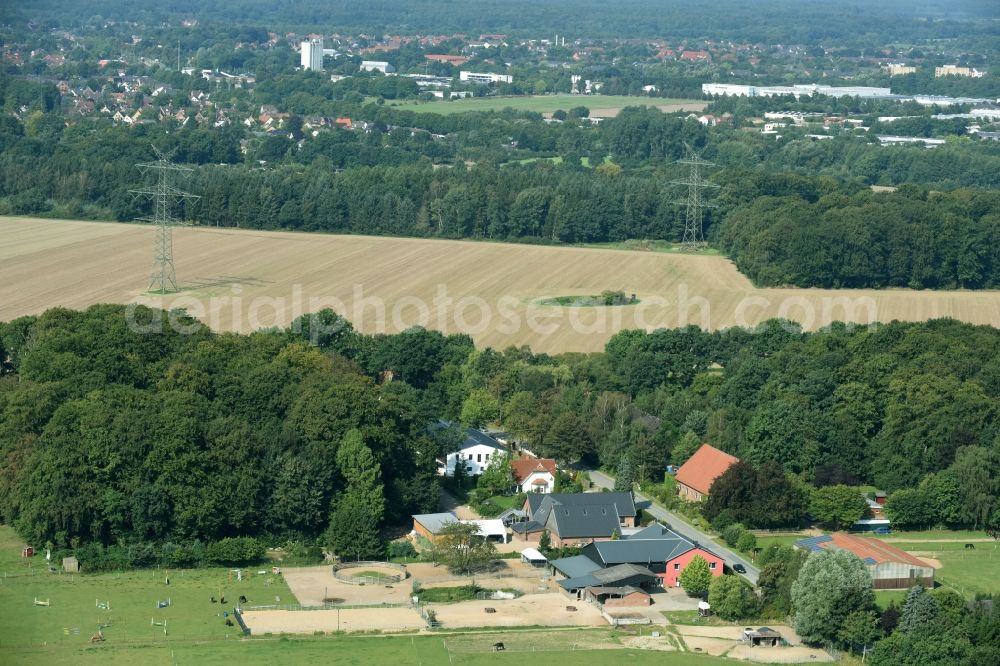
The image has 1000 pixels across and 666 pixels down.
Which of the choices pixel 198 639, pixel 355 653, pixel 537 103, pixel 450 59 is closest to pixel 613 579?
pixel 355 653

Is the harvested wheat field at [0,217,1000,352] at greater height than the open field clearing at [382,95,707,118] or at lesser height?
greater

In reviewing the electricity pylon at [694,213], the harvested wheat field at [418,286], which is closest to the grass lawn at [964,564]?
the harvested wheat field at [418,286]

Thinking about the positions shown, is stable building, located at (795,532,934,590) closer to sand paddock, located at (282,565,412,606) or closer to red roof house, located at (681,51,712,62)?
sand paddock, located at (282,565,412,606)

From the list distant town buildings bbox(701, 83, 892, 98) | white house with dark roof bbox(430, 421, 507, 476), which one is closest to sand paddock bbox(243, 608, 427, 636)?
white house with dark roof bbox(430, 421, 507, 476)

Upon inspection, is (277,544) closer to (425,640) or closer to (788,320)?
(425,640)

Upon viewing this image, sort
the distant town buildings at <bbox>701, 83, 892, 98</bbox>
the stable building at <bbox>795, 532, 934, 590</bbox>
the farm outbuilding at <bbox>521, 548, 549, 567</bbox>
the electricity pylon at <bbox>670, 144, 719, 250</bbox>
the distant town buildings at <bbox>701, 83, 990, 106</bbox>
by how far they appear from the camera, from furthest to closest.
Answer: the distant town buildings at <bbox>701, 83, 892, 98</bbox> → the distant town buildings at <bbox>701, 83, 990, 106</bbox> → the electricity pylon at <bbox>670, 144, 719, 250</bbox> → the farm outbuilding at <bbox>521, 548, 549, 567</bbox> → the stable building at <bbox>795, 532, 934, 590</bbox>

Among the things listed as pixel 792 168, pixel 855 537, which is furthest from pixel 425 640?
pixel 792 168

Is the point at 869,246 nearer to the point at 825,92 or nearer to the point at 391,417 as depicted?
the point at 391,417
